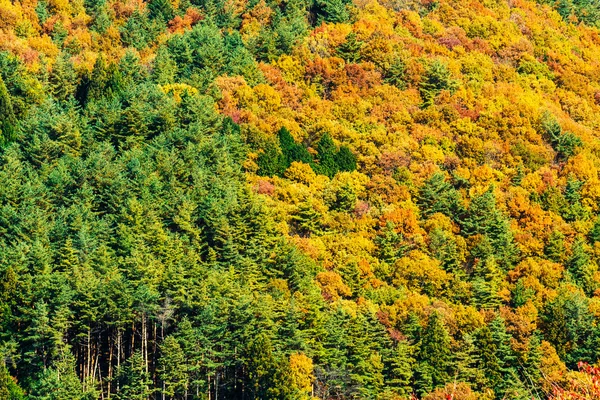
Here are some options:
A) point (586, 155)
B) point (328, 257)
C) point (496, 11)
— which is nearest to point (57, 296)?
point (328, 257)

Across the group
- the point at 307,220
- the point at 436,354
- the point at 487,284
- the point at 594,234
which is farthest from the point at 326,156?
the point at 436,354

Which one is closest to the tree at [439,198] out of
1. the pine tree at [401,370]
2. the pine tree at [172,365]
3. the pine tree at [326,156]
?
the pine tree at [326,156]

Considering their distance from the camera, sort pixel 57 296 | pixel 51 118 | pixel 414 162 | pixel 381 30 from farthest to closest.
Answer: pixel 381 30
pixel 414 162
pixel 51 118
pixel 57 296

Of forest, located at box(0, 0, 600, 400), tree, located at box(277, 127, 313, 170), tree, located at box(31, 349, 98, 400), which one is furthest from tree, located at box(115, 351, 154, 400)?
tree, located at box(277, 127, 313, 170)

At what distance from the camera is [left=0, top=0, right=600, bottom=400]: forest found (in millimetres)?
78188

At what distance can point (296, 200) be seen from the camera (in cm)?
10388

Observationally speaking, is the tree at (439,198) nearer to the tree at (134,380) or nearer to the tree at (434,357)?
the tree at (434,357)

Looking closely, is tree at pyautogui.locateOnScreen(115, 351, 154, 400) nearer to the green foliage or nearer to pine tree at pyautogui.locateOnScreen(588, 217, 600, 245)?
pine tree at pyautogui.locateOnScreen(588, 217, 600, 245)

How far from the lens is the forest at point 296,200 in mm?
78188

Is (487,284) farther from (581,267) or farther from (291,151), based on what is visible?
(291,151)

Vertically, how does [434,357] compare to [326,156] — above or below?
above

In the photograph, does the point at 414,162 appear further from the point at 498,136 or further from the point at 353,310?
the point at 353,310

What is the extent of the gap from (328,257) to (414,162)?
66.8ft

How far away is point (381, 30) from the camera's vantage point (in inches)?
5423
